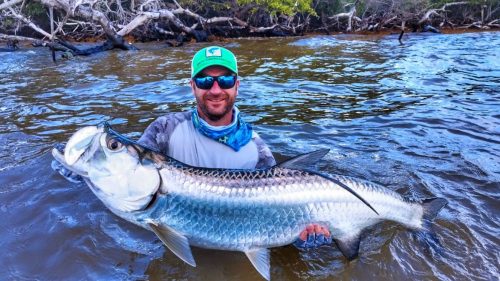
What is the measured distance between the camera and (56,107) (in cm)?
837

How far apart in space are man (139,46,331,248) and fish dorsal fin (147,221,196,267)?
1.01 m

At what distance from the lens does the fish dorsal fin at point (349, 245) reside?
3387 millimetres

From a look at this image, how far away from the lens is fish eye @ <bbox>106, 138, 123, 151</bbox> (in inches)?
107

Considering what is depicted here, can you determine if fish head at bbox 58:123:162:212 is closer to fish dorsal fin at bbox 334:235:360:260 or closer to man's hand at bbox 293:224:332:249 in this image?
man's hand at bbox 293:224:332:249

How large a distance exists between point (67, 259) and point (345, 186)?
234 centimetres

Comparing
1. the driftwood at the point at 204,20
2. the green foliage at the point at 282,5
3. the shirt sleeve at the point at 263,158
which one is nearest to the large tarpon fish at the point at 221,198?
the shirt sleeve at the point at 263,158

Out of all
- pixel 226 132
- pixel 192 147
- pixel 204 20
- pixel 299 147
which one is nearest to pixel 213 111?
pixel 226 132

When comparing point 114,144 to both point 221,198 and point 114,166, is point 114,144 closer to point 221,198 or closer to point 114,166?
point 114,166

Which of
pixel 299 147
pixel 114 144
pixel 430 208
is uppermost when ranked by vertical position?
pixel 114 144

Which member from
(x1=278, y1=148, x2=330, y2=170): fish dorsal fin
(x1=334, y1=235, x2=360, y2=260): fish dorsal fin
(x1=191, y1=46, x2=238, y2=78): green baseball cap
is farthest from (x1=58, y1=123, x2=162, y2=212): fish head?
(x1=334, y1=235, x2=360, y2=260): fish dorsal fin

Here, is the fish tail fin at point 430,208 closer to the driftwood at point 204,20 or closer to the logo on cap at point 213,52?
the logo on cap at point 213,52

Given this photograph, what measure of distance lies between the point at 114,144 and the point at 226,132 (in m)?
1.32

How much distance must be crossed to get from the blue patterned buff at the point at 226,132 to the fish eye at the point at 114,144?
119 cm

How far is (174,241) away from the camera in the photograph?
9.61 feet
